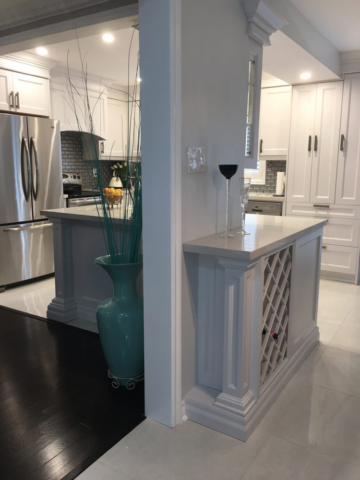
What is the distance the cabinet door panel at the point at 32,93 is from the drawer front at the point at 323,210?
9.99 feet

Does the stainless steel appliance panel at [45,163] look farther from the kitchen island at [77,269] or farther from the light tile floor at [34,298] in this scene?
the kitchen island at [77,269]

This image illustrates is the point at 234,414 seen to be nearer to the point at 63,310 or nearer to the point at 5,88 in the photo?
the point at 63,310

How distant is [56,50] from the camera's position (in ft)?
13.5

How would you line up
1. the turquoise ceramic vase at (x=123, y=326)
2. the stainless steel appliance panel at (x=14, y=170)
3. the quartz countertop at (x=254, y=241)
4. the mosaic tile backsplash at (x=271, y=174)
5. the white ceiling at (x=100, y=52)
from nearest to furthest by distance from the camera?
the quartz countertop at (x=254, y=241)
the turquoise ceramic vase at (x=123, y=326)
the white ceiling at (x=100, y=52)
the stainless steel appliance panel at (x=14, y=170)
the mosaic tile backsplash at (x=271, y=174)

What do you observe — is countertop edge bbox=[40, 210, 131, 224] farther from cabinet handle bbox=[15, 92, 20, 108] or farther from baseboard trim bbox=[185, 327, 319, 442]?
cabinet handle bbox=[15, 92, 20, 108]

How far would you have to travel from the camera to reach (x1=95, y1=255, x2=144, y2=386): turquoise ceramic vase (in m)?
2.19

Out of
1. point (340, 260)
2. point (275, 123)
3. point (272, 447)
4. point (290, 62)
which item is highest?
point (290, 62)

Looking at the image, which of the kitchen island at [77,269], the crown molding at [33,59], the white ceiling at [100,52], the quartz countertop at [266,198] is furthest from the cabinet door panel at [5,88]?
the quartz countertop at [266,198]

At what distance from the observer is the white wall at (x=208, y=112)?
180 centimetres

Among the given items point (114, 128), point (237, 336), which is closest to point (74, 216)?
point (237, 336)

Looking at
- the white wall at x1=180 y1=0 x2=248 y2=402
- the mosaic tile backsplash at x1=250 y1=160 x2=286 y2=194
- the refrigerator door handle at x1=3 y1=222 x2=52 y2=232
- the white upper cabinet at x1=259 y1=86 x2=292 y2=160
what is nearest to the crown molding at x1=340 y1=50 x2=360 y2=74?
the white upper cabinet at x1=259 y1=86 x2=292 y2=160

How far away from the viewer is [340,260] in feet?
14.9

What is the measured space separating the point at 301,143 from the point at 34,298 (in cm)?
336

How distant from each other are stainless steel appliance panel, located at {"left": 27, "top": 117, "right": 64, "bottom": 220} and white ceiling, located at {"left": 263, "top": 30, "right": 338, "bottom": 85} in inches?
91.5
